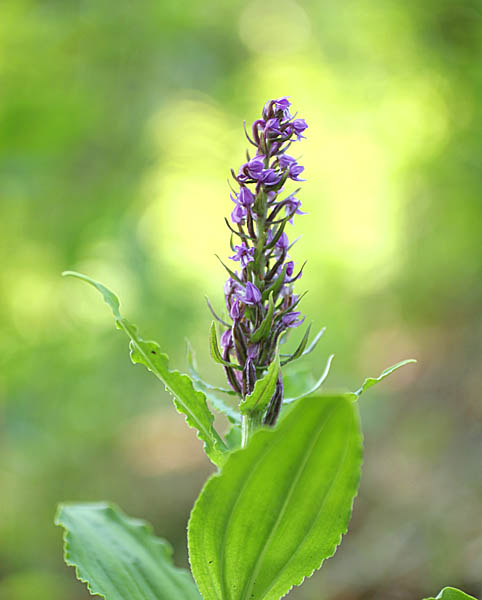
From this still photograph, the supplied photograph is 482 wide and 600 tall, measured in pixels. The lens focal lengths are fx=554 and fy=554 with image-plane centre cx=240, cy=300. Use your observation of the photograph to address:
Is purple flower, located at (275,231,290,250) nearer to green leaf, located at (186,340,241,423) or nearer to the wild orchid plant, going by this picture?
the wild orchid plant

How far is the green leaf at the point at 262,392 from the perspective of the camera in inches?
43.9

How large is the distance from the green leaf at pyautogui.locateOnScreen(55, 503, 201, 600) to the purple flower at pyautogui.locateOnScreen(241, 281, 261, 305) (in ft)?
2.41

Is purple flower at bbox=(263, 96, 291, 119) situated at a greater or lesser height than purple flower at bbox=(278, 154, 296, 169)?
greater

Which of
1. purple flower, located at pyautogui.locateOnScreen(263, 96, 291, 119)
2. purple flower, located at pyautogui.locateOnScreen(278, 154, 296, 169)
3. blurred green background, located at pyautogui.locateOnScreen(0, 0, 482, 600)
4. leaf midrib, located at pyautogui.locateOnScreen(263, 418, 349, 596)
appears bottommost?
leaf midrib, located at pyautogui.locateOnScreen(263, 418, 349, 596)

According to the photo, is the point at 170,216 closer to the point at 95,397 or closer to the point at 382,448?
the point at 95,397

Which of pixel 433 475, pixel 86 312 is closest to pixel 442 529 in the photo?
pixel 433 475

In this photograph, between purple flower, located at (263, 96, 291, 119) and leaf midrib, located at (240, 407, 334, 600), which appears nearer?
leaf midrib, located at (240, 407, 334, 600)

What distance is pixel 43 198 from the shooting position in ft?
13.2

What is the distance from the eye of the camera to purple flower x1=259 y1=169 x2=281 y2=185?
3.96ft

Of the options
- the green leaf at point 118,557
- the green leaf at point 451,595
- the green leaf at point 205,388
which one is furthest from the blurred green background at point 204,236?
the green leaf at point 205,388

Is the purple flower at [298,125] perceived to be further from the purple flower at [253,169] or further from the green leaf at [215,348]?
the green leaf at [215,348]

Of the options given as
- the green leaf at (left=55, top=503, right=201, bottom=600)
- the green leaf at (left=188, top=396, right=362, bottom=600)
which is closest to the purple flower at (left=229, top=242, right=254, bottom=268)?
the green leaf at (left=188, top=396, right=362, bottom=600)

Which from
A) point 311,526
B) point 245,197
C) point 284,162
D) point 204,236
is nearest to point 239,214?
point 245,197

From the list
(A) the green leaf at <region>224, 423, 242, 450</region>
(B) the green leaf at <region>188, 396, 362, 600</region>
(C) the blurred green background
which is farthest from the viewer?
(C) the blurred green background
